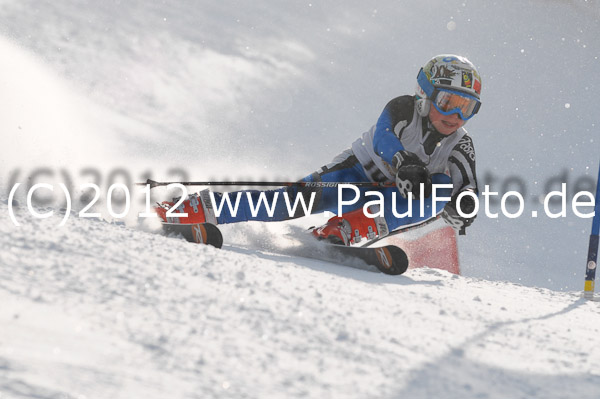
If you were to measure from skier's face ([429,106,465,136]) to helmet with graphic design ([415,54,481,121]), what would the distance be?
3 cm

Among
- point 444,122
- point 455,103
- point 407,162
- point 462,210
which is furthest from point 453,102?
point 462,210

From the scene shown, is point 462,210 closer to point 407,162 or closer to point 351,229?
point 407,162

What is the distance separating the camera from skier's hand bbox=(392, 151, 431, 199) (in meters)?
3.53

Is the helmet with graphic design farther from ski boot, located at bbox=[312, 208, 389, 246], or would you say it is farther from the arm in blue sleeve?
ski boot, located at bbox=[312, 208, 389, 246]

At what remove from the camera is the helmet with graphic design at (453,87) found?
3.82m

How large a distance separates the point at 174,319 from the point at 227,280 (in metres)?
0.47

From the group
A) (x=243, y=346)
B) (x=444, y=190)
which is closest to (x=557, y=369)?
(x=243, y=346)

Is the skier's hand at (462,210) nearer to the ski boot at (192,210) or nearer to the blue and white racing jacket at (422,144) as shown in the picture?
the blue and white racing jacket at (422,144)

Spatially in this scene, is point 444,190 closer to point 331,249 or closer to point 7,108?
point 331,249

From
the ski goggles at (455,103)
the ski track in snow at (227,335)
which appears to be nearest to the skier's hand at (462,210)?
the ski goggles at (455,103)

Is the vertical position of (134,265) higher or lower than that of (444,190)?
lower

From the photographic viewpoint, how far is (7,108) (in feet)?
16.6

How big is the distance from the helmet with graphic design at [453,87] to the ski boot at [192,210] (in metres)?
1.69

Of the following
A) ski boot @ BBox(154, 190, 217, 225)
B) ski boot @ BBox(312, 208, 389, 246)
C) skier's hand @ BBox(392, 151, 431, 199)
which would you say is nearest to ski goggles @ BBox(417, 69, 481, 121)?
skier's hand @ BBox(392, 151, 431, 199)
